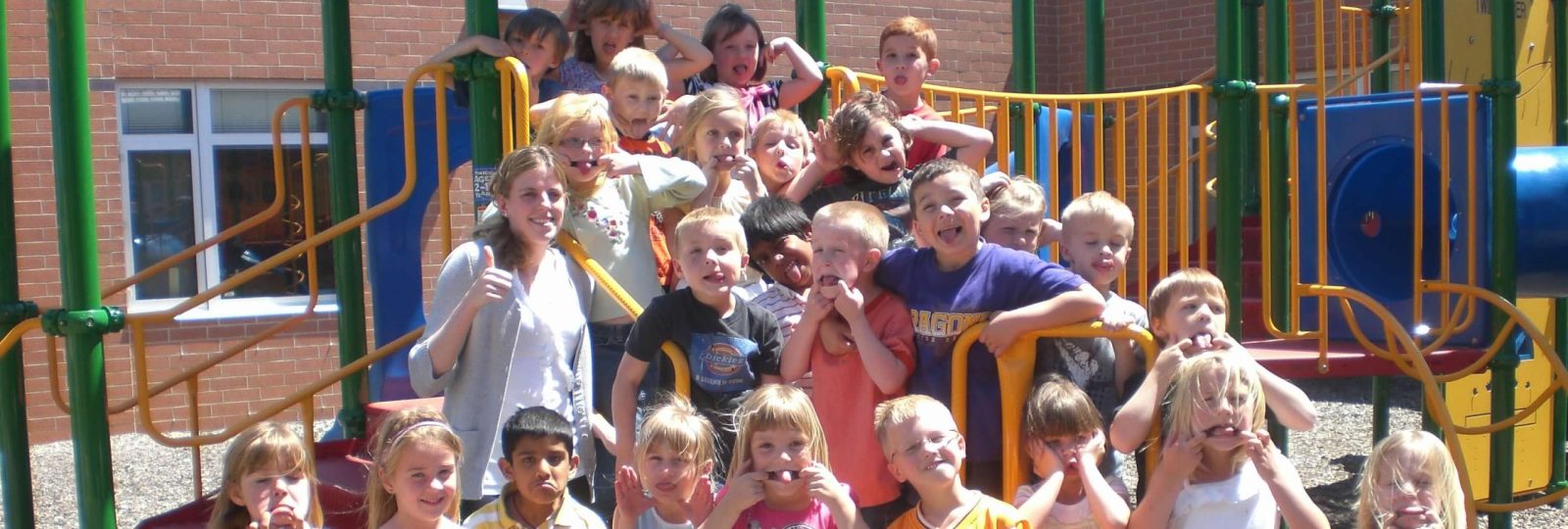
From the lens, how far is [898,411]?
3.07 metres

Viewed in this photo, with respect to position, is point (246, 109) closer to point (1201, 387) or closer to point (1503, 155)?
point (1503, 155)

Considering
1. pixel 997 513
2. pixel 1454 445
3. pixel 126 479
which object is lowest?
pixel 126 479

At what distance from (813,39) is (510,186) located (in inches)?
62.3

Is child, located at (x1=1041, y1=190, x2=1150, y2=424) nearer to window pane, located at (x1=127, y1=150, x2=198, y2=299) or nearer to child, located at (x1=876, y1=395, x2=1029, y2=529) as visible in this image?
child, located at (x1=876, y1=395, x2=1029, y2=529)

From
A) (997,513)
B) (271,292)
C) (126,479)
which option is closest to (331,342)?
(271,292)

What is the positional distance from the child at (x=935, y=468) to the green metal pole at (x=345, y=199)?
104 inches

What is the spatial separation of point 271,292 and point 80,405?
6270 millimetres

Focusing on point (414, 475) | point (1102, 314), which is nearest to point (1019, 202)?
point (1102, 314)

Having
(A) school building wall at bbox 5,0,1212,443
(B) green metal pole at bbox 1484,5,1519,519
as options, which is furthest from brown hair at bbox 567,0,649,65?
(A) school building wall at bbox 5,0,1212,443

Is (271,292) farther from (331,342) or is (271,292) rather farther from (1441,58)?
(1441,58)

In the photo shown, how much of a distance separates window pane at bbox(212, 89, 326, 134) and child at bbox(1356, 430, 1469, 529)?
8.22 metres

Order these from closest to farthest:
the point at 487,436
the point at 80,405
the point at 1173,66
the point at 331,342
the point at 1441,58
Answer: the point at 487,436
the point at 80,405
the point at 1441,58
the point at 331,342
the point at 1173,66

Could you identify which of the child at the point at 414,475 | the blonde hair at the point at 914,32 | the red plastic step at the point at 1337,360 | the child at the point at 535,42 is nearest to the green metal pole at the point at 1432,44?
the red plastic step at the point at 1337,360

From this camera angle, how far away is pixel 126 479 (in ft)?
27.3
